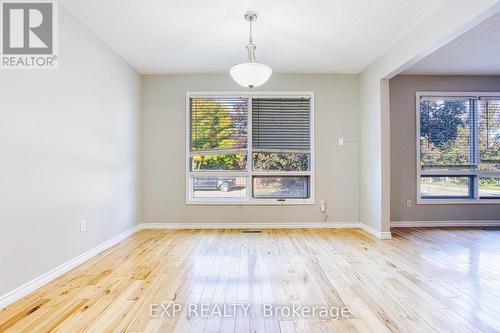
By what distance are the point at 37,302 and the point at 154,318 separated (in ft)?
3.55

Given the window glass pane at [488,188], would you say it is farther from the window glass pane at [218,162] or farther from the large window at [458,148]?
the window glass pane at [218,162]

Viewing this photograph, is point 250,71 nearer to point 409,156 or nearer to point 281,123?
point 281,123

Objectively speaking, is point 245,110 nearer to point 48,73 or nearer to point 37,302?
point 48,73

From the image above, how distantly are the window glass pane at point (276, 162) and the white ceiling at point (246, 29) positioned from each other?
5.14 feet

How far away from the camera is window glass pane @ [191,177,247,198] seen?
16.8 ft

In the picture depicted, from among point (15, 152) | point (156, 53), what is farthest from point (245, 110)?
point (15, 152)

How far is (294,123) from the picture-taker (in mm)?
5105

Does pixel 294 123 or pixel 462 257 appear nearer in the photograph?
pixel 462 257

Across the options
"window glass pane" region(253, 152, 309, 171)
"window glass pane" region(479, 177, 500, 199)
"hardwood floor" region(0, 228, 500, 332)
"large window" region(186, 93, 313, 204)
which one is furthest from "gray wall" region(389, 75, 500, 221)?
"window glass pane" region(253, 152, 309, 171)

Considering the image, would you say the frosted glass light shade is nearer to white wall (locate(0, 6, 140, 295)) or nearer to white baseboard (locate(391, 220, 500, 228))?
white wall (locate(0, 6, 140, 295))

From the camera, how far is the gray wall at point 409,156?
514cm

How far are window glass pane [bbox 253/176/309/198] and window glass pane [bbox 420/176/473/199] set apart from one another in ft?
7.32

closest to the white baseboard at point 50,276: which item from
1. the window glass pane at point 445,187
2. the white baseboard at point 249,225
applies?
the white baseboard at point 249,225

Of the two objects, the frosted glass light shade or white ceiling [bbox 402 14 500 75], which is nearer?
the frosted glass light shade
